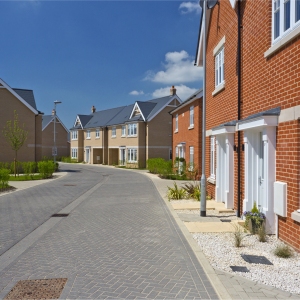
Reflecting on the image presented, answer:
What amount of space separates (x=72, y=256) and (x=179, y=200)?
7719 mm

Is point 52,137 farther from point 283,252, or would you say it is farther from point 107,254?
point 283,252

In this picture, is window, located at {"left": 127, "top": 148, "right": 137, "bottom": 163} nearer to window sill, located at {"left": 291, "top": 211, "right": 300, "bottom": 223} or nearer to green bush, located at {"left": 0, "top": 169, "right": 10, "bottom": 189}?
green bush, located at {"left": 0, "top": 169, "right": 10, "bottom": 189}

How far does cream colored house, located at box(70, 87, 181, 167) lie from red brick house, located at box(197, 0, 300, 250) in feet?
87.6

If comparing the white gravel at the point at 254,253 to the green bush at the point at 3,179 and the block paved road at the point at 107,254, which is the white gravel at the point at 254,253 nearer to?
the block paved road at the point at 107,254

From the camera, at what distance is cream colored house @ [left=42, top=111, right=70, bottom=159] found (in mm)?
61219

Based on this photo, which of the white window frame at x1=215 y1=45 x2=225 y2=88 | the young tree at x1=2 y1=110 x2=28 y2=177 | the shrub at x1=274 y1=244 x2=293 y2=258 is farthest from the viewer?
the young tree at x1=2 y1=110 x2=28 y2=177

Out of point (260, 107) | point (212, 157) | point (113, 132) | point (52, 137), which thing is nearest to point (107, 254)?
point (260, 107)

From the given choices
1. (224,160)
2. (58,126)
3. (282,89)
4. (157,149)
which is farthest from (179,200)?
(58,126)

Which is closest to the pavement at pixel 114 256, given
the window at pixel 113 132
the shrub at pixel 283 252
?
the shrub at pixel 283 252

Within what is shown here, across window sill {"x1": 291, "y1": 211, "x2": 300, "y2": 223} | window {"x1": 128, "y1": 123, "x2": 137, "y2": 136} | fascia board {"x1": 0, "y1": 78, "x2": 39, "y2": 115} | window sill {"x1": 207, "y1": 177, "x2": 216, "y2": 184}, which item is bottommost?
window sill {"x1": 291, "y1": 211, "x2": 300, "y2": 223}

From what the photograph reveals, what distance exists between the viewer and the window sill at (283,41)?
257 inches

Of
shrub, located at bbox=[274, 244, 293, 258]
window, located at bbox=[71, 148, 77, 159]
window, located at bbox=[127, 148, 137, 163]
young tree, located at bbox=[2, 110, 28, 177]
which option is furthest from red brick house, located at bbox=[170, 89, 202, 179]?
window, located at bbox=[71, 148, 77, 159]

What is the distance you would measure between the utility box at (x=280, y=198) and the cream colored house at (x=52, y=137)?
184 feet

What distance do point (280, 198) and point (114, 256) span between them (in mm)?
3657
